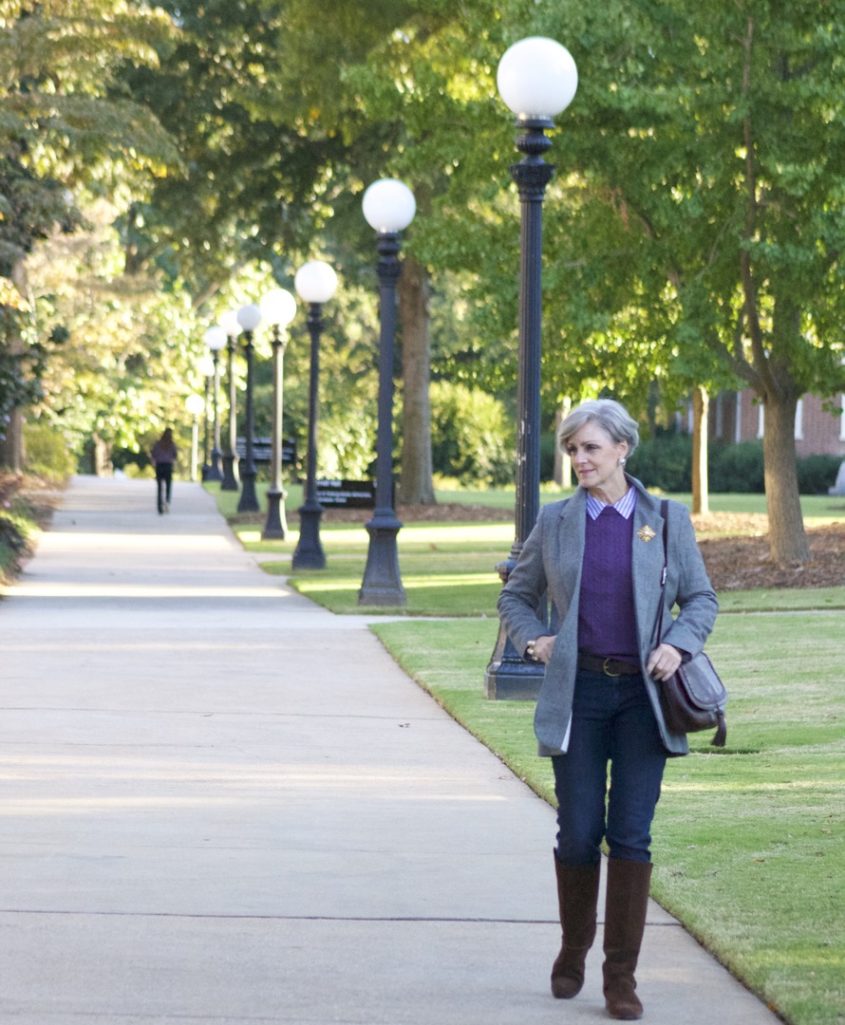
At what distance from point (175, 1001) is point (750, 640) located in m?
10.0

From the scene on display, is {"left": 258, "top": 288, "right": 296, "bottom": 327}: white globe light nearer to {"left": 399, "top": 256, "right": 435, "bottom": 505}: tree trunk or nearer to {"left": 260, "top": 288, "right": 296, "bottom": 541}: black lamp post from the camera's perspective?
{"left": 260, "top": 288, "right": 296, "bottom": 541}: black lamp post

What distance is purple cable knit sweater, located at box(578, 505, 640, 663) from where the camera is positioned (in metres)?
5.53

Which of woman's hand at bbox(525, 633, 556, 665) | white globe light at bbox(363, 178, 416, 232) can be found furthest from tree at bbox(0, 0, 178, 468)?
woman's hand at bbox(525, 633, 556, 665)

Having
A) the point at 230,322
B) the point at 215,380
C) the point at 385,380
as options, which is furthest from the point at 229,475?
the point at 385,380

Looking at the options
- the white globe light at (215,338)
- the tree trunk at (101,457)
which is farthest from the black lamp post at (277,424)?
the tree trunk at (101,457)

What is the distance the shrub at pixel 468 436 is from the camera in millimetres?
55062

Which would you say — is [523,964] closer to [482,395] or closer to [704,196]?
[704,196]

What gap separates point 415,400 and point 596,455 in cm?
3152

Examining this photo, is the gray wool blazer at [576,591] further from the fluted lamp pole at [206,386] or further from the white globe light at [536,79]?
the fluted lamp pole at [206,386]

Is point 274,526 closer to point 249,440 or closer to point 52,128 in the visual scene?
point 249,440

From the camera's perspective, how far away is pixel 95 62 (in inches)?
928

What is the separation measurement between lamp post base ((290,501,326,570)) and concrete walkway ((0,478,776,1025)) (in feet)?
28.3

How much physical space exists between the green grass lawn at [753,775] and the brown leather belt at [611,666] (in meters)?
0.98

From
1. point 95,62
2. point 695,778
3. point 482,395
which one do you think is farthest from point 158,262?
point 695,778
